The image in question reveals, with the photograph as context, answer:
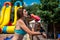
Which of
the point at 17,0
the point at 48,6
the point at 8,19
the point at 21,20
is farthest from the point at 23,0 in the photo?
the point at 21,20

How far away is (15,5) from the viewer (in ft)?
42.4

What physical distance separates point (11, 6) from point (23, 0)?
0.83m

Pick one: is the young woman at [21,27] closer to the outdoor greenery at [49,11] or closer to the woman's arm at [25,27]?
the woman's arm at [25,27]

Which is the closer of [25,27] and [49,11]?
[25,27]

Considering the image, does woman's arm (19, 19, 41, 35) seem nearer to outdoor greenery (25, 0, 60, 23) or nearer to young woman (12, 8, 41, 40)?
young woman (12, 8, 41, 40)

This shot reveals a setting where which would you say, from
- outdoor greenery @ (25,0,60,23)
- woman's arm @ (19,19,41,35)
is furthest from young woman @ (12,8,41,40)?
outdoor greenery @ (25,0,60,23)

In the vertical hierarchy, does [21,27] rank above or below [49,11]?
below

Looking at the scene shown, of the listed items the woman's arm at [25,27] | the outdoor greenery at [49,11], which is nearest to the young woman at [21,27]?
the woman's arm at [25,27]

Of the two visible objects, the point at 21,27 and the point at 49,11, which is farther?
the point at 49,11

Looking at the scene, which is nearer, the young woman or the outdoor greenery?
the young woman

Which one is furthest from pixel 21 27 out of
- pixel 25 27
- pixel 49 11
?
pixel 49 11

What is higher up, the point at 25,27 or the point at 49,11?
the point at 49,11

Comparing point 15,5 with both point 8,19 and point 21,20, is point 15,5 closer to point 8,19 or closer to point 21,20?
point 8,19

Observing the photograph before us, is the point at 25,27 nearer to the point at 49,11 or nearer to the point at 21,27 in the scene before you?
the point at 21,27
